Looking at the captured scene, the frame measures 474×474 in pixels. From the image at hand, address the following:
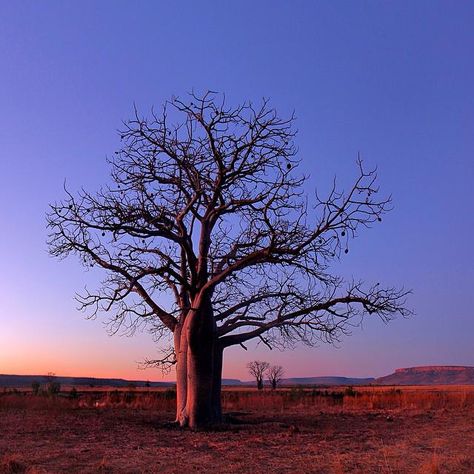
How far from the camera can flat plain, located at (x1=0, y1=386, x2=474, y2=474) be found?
1020 cm

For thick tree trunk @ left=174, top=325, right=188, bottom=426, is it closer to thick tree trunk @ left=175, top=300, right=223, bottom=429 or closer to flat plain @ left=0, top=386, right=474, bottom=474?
thick tree trunk @ left=175, top=300, right=223, bottom=429

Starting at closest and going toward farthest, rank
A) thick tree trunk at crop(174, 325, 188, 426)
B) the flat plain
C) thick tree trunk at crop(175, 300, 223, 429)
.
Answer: the flat plain, thick tree trunk at crop(175, 300, 223, 429), thick tree trunk at crop(174, 325, 188, 426)

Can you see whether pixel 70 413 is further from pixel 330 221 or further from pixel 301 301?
pixel 330 221

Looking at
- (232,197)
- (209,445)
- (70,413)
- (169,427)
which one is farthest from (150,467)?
(70,413)

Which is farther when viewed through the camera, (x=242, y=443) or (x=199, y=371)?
(x=199, y=371)

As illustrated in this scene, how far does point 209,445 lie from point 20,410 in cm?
1015

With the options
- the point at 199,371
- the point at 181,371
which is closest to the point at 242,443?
A: the point at 199,371

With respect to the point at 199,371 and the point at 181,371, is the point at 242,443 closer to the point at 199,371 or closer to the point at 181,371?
the point at 199,371

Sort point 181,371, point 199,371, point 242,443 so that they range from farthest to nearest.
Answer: point 181,371 < point 199,371 < point 242,443

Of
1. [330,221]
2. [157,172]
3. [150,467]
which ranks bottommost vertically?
[150,467]

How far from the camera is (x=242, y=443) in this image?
12.9 meters

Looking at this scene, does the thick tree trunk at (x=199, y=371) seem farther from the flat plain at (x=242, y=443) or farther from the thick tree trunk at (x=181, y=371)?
the flat plain at (x=242, y=443)

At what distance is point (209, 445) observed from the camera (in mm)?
12781

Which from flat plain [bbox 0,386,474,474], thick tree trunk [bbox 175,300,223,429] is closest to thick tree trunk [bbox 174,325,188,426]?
thick tree trunk [bbox 175,300,223,429]
